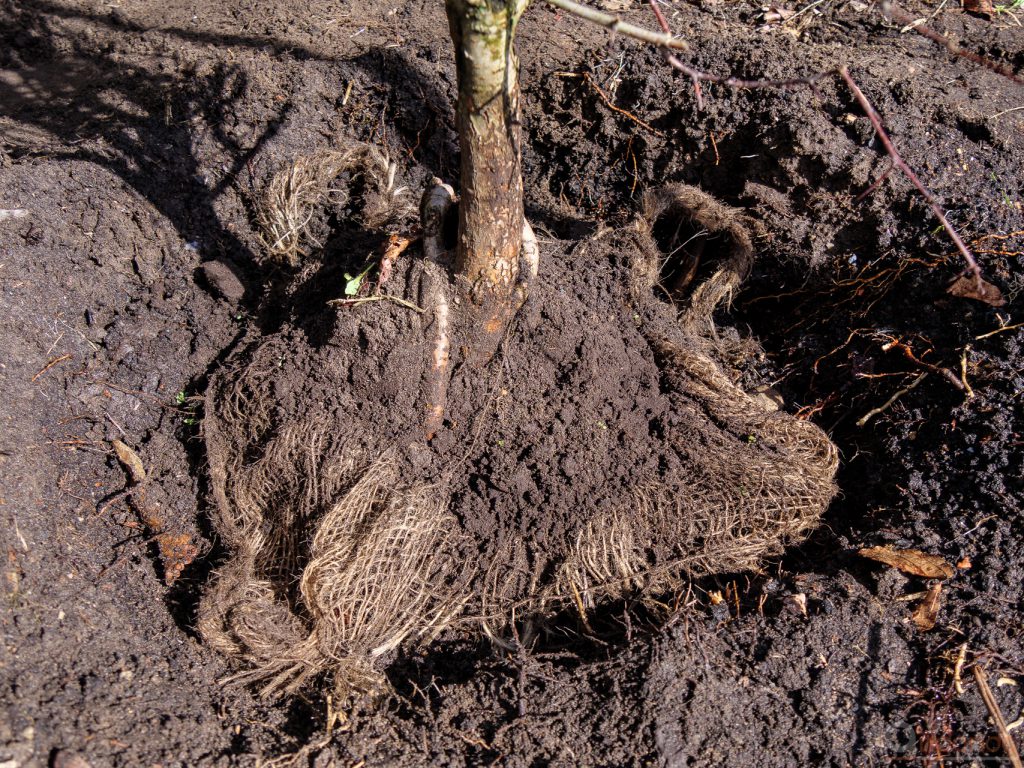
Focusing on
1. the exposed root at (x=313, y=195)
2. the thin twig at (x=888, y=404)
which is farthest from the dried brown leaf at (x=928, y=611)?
the exposed root at (x=313, y=195)

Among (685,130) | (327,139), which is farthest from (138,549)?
(685,130)

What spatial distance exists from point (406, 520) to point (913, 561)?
1429 mm

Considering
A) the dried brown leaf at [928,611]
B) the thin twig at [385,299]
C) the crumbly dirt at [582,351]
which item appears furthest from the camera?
the thin twig at [385,299]

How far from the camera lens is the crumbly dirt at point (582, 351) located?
1733 mm

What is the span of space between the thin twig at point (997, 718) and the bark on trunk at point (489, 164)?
60.6 inches

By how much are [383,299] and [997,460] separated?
1830 millimetres

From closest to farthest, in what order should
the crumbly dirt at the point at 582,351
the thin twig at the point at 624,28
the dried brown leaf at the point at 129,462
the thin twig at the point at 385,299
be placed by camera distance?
1. the thin twig at the point at 624,28
2. the crumbly dirt at the point at 582,351
3. the thin twig at the point at 385,299
4. the dried brown leaf at the point at 129,462

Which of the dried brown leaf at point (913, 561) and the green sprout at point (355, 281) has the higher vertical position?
the green sprout at point (355, 281)

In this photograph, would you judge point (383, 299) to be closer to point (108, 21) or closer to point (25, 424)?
point (25, 424)

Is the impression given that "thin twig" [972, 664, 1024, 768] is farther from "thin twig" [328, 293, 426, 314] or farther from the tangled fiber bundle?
"thin twig" [328, 293, 426, 314]

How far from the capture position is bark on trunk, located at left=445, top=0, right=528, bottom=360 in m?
1.58

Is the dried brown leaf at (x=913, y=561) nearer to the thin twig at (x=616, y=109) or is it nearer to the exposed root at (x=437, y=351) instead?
the exposed root at (x=437, y=351)

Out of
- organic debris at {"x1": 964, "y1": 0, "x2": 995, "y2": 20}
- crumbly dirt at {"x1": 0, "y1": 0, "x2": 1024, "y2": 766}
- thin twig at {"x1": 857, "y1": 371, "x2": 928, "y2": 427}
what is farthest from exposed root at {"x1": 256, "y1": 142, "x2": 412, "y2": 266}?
organic debris at {"x1": 964, "y1": 0, "x2": 995, "y2": 20}

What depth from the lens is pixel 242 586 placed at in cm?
200
